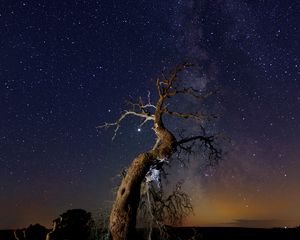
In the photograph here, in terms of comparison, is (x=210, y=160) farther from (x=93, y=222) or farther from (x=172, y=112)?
(x=93, y=222)

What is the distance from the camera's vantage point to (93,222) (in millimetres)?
Result: 14344

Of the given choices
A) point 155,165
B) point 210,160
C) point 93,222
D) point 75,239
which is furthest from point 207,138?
point 75,239

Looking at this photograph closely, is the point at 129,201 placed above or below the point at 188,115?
below

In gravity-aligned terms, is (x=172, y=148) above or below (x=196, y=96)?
below

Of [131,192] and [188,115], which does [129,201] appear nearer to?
[131,192]

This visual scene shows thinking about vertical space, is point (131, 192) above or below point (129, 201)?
above

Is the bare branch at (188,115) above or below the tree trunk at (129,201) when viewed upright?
above

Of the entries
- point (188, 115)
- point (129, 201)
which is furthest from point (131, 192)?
point (188, 115)

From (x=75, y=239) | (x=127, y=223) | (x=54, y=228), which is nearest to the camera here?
(x=54, y=228)

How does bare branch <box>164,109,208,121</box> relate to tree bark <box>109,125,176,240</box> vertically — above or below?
above

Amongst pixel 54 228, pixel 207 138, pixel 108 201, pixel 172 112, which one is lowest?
pixel 54 228

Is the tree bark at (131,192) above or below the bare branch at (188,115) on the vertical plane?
below

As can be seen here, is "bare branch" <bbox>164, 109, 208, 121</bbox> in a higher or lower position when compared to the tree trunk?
higher

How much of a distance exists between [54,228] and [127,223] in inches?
91.1
